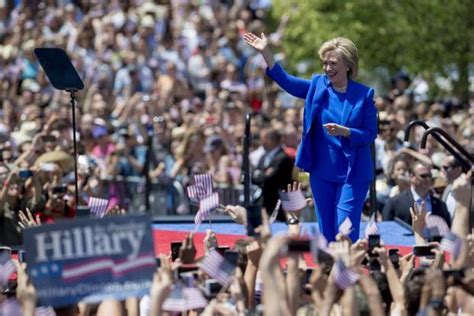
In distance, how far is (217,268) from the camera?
8.80m

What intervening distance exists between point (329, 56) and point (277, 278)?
365 cm

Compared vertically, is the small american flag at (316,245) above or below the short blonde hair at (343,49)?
below

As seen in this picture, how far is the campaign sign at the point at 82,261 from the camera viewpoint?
845cm

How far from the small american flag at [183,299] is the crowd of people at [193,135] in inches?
4.4

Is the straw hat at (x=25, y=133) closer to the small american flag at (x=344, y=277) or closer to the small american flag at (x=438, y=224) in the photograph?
the small american flag at (x=438, y=224)

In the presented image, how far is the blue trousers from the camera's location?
11.5m

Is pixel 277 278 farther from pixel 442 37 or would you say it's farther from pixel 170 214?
pixel 442 37

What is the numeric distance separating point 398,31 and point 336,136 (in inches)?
558

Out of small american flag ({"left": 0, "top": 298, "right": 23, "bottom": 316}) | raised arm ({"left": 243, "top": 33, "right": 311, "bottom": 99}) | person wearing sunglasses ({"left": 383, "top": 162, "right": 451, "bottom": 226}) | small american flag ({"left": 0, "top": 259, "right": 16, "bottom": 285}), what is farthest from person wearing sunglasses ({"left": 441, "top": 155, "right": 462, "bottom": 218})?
small american flag ({"left": 0, "top": 298, "right": 23, "bottom": 316})

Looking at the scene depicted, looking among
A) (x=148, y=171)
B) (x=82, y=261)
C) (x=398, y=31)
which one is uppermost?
(x=398, y=31)

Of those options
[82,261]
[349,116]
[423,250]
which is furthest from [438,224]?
[82,261]

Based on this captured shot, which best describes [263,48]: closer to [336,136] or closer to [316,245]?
[336,136]

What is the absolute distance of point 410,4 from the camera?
2541 cm

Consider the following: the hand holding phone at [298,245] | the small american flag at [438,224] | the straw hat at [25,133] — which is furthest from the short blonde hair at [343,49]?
the straw hat at [25,133]
